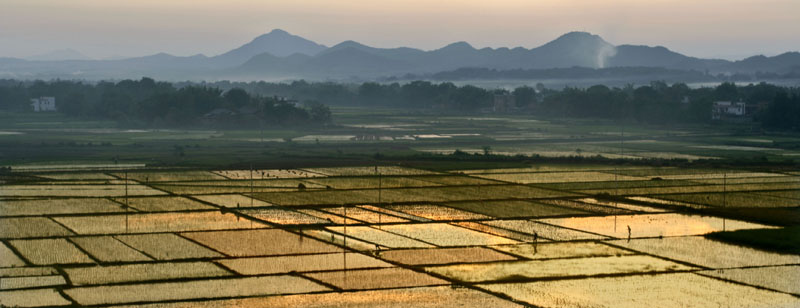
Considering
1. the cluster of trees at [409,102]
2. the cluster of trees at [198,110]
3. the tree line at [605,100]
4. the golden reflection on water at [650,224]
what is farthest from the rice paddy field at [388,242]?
the tree line at [605,100]

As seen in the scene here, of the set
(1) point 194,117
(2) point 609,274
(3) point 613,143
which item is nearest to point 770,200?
(2) point 609,274

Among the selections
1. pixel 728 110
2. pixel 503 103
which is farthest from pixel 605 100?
pixel 503 103

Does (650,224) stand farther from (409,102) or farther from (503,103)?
(409,102)

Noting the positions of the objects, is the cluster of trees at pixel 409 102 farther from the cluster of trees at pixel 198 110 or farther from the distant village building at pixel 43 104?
the distant village building at pixel 43 104

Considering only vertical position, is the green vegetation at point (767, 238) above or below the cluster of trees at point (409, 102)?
below

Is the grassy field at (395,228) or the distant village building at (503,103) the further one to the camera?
the distant village building at (503,103)

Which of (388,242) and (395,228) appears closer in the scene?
(388,242)

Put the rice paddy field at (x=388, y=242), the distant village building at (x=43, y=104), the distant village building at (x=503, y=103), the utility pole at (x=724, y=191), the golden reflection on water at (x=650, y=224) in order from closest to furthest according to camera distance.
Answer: the rice paddy field at (x=388, y=242) → the golden reflection on water at (x=650, y=224) → the utility pole at (x=724, y=191) → the distant village building at (x=43, y=104) → the distant village building at (x=503, y=103)
